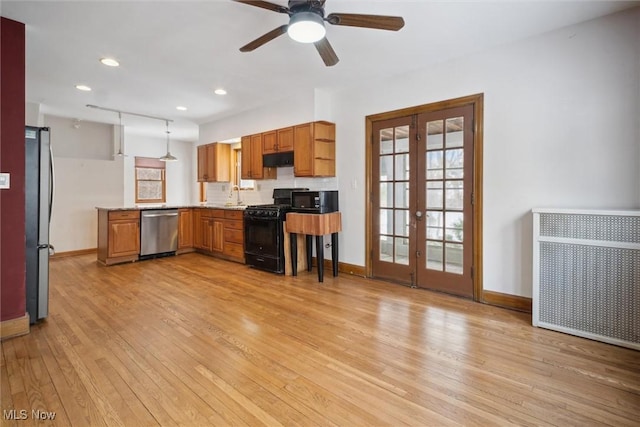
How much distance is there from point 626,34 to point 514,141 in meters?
1.08

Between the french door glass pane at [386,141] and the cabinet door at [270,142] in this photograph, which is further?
the cabinet door at [270,142]

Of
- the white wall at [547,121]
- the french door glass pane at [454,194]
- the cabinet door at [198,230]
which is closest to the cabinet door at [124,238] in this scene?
the cabinet door at [198,230]

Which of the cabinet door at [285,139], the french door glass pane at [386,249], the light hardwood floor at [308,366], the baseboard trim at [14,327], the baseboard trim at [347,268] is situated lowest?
the light hardwood floor at [308,366]

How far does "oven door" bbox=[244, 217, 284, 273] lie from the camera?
448 centimetres

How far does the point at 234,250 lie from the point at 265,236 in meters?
0.99

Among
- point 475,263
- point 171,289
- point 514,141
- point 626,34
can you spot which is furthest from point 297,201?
point 626,34

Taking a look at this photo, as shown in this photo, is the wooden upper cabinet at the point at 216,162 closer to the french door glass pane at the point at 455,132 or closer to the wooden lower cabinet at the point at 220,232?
the wooden lower cabinet at the point at 220,232

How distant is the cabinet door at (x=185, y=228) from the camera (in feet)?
19.6

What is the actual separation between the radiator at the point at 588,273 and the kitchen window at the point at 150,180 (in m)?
8.06

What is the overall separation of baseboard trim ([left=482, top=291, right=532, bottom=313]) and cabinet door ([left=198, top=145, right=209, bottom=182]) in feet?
17.9

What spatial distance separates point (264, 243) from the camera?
466 cm

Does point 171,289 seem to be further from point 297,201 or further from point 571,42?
point 571,42

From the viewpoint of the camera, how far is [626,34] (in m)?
2.54

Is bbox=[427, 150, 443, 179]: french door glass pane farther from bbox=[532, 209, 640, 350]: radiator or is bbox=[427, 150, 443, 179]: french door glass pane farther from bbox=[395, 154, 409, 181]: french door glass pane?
bbox=[532, 209, 640, 350]: radiator
